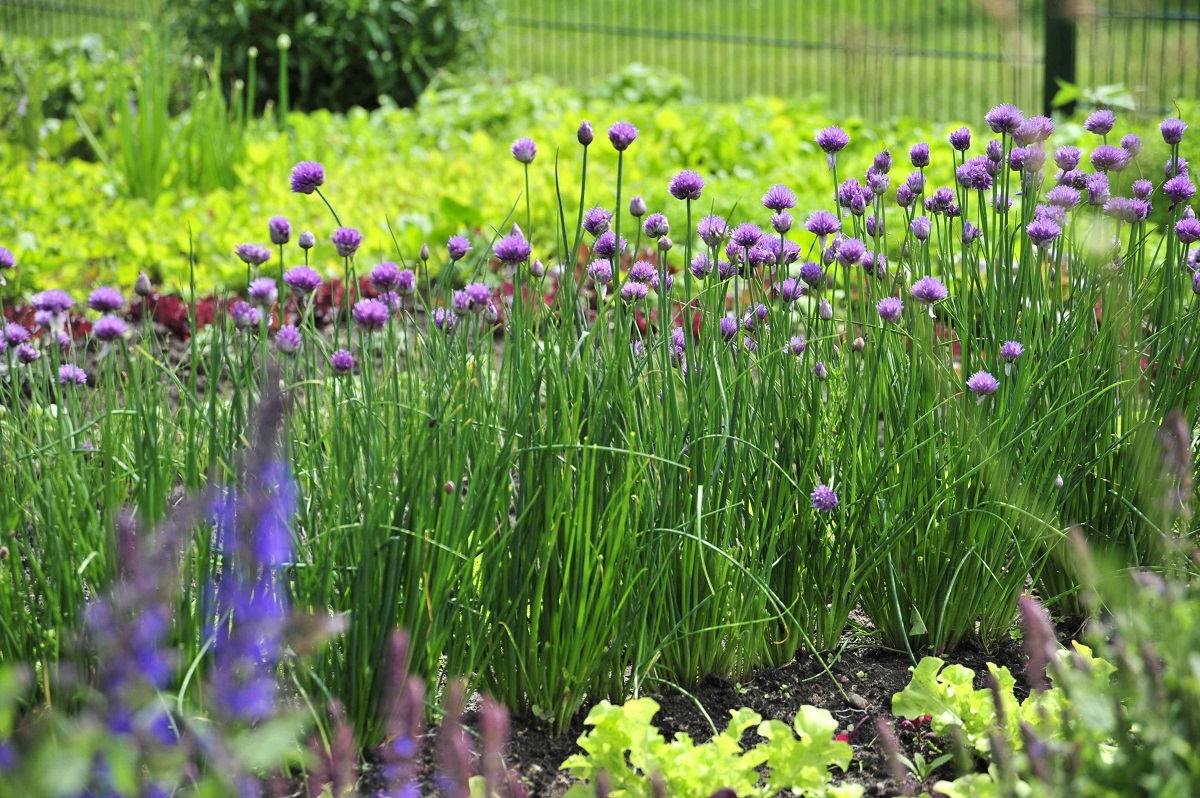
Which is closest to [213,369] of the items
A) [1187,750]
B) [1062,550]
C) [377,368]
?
[1187,750]

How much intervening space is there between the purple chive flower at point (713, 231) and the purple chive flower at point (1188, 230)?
0.83 metres

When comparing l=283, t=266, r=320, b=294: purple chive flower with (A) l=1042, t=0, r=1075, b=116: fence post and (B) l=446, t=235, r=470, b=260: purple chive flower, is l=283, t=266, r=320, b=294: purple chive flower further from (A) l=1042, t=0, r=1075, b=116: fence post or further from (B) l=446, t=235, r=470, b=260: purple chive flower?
(A) l=1042, t=0, r=1075, b=116: fence post

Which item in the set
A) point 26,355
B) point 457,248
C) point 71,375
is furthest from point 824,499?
point 26,355

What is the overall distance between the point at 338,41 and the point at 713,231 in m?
7.15

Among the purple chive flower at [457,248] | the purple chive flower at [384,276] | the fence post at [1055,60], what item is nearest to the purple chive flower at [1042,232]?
the purple chive flower at [457,248]

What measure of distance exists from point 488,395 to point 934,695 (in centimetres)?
92

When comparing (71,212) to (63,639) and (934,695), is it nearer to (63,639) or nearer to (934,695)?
(63,639)

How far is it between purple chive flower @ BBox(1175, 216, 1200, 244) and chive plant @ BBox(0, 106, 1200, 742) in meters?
0.01

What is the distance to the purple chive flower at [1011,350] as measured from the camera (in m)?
2.34

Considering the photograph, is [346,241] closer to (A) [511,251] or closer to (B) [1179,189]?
(A) [511,251]

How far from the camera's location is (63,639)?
1916 millimetres

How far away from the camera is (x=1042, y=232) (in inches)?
95.3

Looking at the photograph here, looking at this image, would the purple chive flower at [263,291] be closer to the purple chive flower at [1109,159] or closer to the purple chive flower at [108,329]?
the purple chive flower at [108,329]

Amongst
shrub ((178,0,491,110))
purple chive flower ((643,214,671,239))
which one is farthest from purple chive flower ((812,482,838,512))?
shrub ((178,0,491,110))
